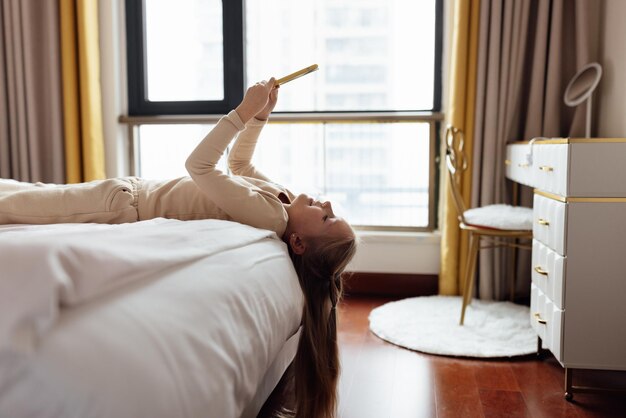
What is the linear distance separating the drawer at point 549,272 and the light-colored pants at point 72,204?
1312mm

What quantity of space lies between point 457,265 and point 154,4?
2.28 m

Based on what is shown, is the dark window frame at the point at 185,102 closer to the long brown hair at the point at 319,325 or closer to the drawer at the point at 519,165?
the drawer at the point at 519,165

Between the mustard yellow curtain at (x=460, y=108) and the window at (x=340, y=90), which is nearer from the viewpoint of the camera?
the mustard yellow curtain at (x=460, y=108)

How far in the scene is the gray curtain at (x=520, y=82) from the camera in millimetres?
2951

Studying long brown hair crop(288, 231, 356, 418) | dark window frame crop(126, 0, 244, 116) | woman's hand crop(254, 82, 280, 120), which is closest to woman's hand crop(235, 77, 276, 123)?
woman's hand crop(254, 82, 280, 120)

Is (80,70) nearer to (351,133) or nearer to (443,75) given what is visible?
(351,133)

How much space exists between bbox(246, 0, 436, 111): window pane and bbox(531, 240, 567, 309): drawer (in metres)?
1.35

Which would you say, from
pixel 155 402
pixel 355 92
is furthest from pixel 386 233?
pixel 155 402

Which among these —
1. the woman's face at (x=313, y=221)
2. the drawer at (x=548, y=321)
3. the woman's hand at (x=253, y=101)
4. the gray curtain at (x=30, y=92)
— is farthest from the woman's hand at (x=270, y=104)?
the gray curtain at (x=30, y=92)

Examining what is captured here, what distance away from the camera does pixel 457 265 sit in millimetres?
3188

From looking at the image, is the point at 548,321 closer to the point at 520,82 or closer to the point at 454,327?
the point at 454,327

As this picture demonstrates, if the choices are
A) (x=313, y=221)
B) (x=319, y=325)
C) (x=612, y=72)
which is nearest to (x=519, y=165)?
(x=612, y=72)

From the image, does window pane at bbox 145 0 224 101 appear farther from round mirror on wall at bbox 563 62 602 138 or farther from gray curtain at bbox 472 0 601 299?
round mirror on wall at bbox 563 62 602 138

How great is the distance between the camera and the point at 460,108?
10.1ft
